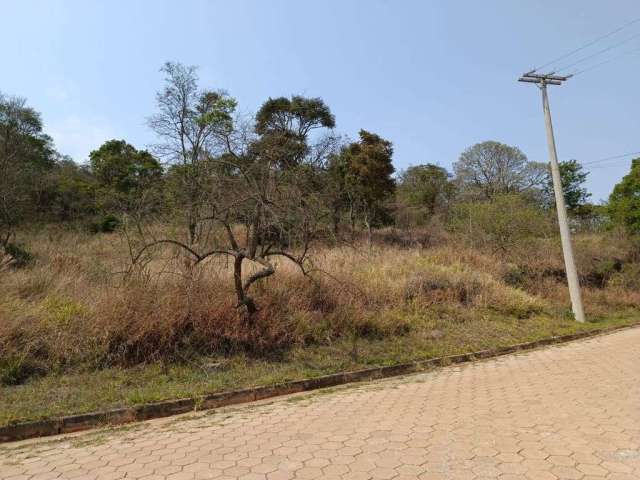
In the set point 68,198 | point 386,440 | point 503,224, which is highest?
point 68,198

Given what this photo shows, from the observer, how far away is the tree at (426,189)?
36750 millimetres

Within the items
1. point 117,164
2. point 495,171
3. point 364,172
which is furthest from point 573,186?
point 117,164

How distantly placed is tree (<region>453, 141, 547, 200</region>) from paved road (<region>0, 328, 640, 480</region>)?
112ft

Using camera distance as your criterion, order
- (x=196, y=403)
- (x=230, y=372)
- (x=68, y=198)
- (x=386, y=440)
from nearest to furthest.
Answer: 1. (x=386, y=440)
2. (x=196, y=403)
3. (x=230, y=372)
4. (x=68, y=198)

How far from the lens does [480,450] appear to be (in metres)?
3.96

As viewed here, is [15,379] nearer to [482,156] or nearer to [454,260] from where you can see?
[454,260]

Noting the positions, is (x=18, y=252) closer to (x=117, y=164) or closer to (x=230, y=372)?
(x=230, y=372)

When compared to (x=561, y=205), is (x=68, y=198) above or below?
above

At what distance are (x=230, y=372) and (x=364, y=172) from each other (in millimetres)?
21409

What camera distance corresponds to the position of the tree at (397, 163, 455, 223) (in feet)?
121

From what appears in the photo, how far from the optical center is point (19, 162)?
22.1 meters

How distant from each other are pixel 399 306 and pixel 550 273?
10.9 meters

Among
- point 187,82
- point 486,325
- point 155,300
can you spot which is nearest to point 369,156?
point 187,82

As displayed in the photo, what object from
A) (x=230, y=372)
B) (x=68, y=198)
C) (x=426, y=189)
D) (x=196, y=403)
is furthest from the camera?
(x=426, y=189)
